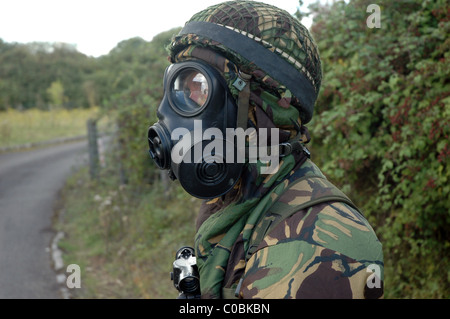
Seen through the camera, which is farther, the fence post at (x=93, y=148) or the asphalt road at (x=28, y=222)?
the fence post at (x=93, y=148)

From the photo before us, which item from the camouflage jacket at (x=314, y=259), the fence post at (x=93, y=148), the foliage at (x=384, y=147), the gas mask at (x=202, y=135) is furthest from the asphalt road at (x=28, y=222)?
the camouflage jacket at (x=314, y=259)

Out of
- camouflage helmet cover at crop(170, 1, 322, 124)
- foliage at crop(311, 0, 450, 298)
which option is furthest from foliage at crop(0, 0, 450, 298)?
camouflage helmet cover at crop(170, 1, 322, 124)

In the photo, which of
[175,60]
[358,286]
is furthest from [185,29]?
[358,286]

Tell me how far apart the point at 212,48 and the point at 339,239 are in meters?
0.83

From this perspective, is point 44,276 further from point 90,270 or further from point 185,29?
point 185,29

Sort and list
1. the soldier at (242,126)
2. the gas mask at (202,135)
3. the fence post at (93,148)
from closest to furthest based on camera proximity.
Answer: the soldier at (242,126)
the gas mask at (202,135)
the fence post at (93,148)

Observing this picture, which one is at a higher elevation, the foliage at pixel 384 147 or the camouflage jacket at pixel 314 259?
the foliage at pixel 384 147

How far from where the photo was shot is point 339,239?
135 cm

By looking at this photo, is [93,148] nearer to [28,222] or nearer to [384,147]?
[28,222]

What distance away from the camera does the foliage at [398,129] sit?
3.15 m

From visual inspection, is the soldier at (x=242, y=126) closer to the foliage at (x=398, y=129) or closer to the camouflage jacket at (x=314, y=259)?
the camouflage jacket at (x=314, y=259)

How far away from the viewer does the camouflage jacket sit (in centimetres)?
129

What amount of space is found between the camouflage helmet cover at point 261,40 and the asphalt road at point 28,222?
4.28 meters

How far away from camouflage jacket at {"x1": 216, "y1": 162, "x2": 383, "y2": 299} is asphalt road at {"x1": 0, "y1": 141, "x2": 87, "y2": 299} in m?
4.25
